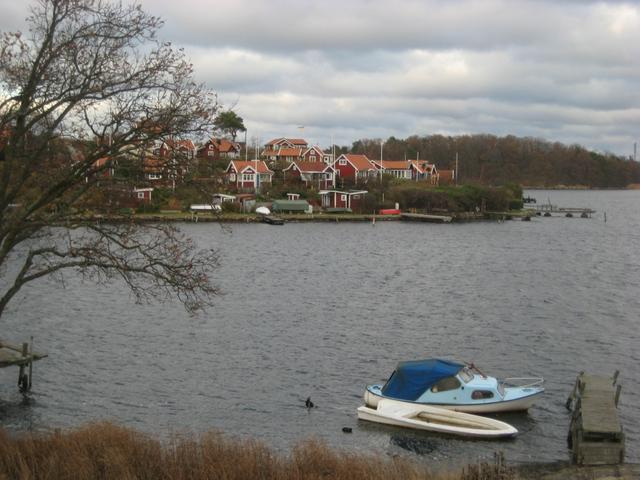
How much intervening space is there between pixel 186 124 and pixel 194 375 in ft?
63.4

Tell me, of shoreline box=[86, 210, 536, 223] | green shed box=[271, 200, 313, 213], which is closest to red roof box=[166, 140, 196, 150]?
shoreline box=[86, 210, 536, 223]

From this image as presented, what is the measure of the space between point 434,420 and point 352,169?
387 feet

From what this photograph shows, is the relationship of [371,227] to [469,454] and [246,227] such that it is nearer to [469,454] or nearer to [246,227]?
[246,227]

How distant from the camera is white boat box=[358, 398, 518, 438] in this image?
94.7ft

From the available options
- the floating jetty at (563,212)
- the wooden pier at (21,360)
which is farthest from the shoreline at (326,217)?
the wooden pier at (21,360)

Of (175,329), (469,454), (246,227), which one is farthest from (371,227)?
(469,454)

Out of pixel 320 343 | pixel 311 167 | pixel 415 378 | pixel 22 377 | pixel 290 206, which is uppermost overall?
pixel 311 167

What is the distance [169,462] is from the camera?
19156 millimetres

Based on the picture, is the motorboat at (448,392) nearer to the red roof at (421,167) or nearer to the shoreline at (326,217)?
the shoreline at (326,217)

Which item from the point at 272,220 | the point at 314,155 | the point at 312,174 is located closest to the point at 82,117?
the point at 272,220

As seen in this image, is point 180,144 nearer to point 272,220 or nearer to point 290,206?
point 272,220

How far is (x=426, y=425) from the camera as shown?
96.3ft

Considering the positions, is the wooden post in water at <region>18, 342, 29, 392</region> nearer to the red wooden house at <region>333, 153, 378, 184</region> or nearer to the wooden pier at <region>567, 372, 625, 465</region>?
the wooden pier at <region>567, 372, 625, 465</region>

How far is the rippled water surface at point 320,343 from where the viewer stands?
2970 cm
